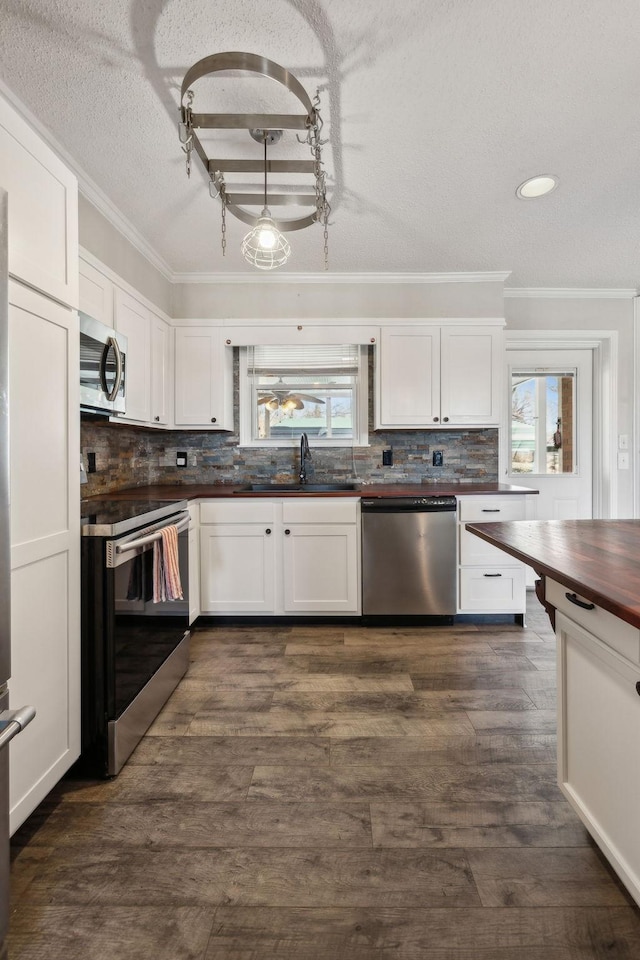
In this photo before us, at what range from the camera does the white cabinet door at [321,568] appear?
2963 mm

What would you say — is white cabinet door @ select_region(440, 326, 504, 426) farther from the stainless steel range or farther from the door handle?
the door handle

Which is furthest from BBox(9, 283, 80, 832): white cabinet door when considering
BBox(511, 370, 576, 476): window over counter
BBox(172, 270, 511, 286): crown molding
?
BBox(511, 370, 576, 476): window over counter

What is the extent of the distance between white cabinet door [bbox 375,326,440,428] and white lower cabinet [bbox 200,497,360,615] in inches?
34.8

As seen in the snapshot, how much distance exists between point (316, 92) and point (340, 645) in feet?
8.92

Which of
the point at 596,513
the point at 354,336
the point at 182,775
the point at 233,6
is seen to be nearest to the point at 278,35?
the point at 233,6

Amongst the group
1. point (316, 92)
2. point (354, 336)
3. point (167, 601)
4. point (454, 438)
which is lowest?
point (167, 601)

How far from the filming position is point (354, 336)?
3.33 m

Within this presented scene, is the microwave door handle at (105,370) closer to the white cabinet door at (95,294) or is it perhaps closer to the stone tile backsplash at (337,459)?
the white cabinet door at (95,294)

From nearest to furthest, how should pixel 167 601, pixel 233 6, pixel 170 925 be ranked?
pixel 170 925 < pixel 233 6 < pixel 167 601

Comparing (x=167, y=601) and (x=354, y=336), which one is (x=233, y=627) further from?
(x=354, y=336)

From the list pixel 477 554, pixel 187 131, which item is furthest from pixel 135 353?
pixel 477 554

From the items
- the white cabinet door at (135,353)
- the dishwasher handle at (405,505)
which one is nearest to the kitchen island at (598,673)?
the dishwasher handle at (405,505)

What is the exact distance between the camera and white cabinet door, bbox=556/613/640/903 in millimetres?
1026

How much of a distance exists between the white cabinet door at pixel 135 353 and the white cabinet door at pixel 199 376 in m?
0.38
